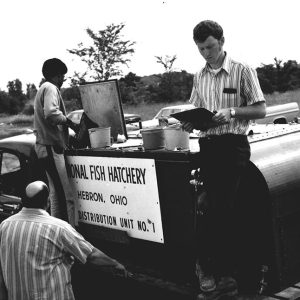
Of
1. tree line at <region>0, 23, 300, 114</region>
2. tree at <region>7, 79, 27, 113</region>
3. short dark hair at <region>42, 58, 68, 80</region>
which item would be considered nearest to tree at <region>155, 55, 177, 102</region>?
tree line at <region>0, 23, 300, 114</region>

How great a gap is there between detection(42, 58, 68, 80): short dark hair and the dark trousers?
7.66ft

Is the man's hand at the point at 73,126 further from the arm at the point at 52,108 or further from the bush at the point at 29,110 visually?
the bush at the point at 29,110

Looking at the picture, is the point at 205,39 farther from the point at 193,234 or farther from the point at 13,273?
the point at 13,273

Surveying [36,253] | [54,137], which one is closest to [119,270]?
[36,253]

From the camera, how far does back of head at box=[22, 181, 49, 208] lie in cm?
337

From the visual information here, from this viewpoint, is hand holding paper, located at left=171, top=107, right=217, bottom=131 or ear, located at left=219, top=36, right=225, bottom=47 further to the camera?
ear, located at left=219, top=36, right=225, bottom=47

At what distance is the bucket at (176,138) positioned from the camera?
3.99 meters

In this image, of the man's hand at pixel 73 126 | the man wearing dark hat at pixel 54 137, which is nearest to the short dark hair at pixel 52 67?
the man wearing dark hat at pixel 54 137

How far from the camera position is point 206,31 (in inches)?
145

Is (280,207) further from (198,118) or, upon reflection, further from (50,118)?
(50,118)

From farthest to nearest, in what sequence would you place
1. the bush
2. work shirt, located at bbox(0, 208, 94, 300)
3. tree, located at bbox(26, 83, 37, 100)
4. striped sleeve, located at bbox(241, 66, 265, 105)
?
tree, located at bbox(26, 83, 37, 100)
the bush
striped sleeve, located at bbox(241, 66, 265, 105)
work shirt, located at bbox(0, 208, 94, 300)

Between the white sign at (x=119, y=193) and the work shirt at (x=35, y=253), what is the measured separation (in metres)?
0.86

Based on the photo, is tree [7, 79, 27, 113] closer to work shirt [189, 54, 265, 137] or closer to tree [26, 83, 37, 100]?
tree [26, 83, 37, 100]

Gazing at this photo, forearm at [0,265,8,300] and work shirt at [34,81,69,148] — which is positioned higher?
work shirt at [34,81,69,148]
